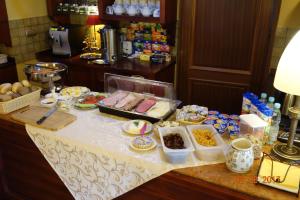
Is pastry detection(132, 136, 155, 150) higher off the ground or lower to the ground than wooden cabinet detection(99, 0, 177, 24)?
lower

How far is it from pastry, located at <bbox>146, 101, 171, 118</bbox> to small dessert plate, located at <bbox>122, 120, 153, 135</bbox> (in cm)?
9

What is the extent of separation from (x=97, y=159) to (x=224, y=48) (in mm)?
1884

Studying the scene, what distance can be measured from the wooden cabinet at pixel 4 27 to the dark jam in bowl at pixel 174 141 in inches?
94.3

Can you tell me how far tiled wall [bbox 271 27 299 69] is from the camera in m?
2.89

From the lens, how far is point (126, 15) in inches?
123

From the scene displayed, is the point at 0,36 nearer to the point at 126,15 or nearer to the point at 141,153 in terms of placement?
the point at 126,15

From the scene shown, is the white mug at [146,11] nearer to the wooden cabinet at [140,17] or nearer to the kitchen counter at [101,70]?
the wooden cabinet at [140,17]

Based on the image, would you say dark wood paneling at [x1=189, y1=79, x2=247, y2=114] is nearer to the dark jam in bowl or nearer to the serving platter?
the serving platter

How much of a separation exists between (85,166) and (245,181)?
82cm

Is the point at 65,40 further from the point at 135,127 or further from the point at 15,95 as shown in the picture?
the point at 135,127

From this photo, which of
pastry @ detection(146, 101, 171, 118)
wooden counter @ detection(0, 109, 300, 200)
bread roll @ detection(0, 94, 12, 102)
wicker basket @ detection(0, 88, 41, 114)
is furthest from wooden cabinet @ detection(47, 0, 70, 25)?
pastry @ detection(146, 101, 171, 118)

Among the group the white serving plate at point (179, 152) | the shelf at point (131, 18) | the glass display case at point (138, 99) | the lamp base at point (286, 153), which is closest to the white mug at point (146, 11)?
the shelf at point (131, 18)

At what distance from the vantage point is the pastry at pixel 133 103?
5.97 ft

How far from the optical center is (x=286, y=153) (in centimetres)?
142
